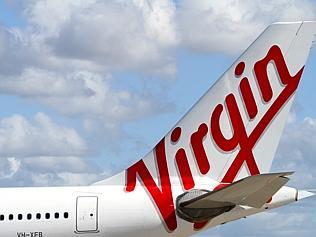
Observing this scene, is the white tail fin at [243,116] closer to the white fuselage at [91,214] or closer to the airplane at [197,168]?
the airplane at [197,168]

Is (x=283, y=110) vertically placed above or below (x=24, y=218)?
above

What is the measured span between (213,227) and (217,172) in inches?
68.0

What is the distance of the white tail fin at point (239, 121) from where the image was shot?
24.2 metres

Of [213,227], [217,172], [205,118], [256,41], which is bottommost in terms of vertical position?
[213,227]

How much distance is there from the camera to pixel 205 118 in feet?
80.3

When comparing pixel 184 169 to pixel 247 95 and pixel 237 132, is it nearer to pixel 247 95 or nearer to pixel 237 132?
pixel 237 132

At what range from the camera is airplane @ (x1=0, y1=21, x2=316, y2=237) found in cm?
2325

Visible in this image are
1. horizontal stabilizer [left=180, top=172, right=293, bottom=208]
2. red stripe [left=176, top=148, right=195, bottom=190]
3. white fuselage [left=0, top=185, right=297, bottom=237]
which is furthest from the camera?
red stripe [left=176, top=148, right=195, bottom=190]

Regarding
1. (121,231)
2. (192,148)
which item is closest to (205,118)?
(192,148)

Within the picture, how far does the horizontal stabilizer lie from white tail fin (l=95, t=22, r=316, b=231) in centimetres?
170

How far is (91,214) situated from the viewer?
76.5 feet

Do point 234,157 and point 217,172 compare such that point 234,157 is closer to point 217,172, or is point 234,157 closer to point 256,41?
point 217,172

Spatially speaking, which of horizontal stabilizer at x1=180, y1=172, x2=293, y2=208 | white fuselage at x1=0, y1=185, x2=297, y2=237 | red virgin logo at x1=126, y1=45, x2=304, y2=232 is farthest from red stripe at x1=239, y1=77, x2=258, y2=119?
horizontal stabilizer at x1=180, y1=172, x2=293, y2=208

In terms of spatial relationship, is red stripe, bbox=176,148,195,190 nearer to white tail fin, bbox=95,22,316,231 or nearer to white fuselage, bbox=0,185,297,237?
white tail fin, bbox=95,22,316,231
